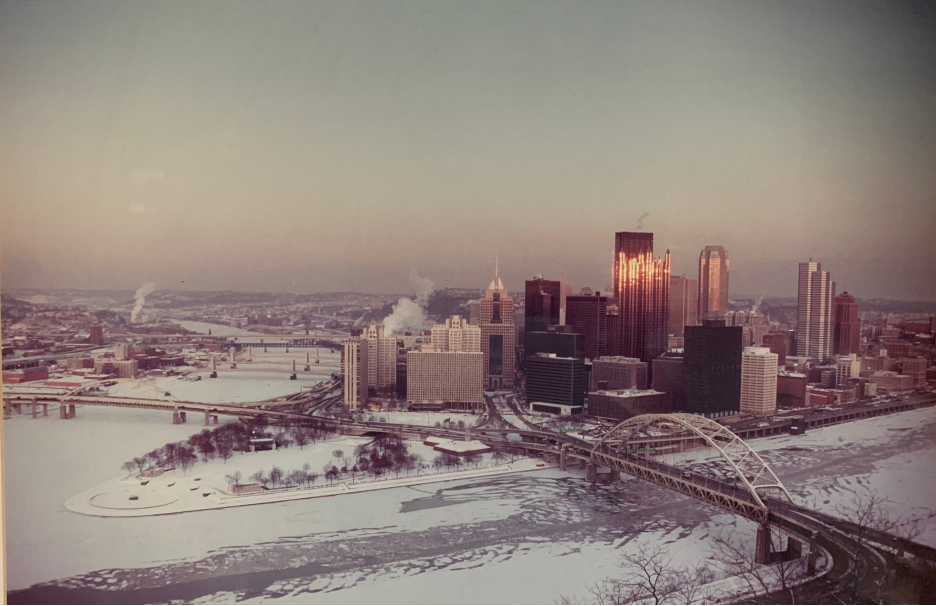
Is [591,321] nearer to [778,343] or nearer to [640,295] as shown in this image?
[640,295]

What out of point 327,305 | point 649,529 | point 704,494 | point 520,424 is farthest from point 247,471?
point 704,494

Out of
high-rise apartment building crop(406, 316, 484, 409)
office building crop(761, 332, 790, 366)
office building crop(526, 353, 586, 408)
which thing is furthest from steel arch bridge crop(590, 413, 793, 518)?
high-rise apartment building crop(406, 316, 484, 409)

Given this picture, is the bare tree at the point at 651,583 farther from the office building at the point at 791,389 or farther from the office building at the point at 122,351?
the office building at the point at 122,351

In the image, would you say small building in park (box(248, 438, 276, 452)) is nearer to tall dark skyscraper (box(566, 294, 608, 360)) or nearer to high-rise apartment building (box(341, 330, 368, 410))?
high-rise apartment building (box(341, 330, 368, 410))

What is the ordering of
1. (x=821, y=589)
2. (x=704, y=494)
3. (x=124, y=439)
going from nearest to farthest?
(x=821, y=589) < (x=124, y=439) < (x=704, y=494)

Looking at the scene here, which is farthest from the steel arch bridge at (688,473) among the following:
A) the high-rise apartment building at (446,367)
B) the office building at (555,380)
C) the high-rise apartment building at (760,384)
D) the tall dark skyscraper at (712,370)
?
the high-rise apartment building at (446,367)

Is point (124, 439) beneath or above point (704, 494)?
above

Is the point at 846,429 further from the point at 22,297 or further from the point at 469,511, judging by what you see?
the point at 22,297
